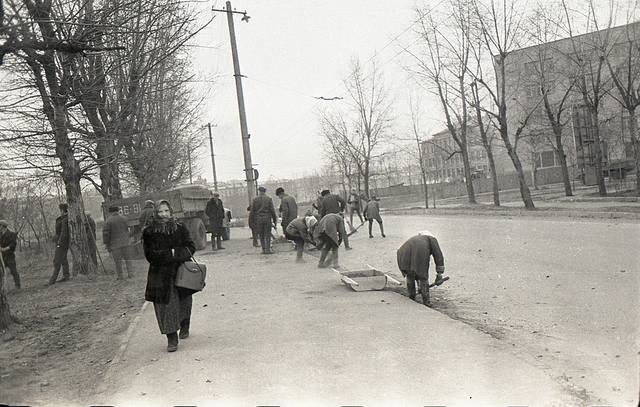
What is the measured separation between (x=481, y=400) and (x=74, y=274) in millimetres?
10628

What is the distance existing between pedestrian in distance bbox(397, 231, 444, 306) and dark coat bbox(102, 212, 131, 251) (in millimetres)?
6399

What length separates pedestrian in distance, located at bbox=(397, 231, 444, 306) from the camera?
295 inches

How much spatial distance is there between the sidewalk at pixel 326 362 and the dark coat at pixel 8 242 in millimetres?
5740

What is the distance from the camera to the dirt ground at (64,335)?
5.01m

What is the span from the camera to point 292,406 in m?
3.87

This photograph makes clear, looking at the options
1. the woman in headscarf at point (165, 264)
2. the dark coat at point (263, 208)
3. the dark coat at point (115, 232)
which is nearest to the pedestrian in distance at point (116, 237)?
the dark coat at point (115, 232)

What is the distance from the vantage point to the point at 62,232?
39.3 ft

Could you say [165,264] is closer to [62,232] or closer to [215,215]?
[62,232]

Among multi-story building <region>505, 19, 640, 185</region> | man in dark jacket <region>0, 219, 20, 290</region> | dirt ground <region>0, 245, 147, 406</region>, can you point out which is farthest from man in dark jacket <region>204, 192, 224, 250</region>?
multi-story building <region>505, 19, 640, 185</region>

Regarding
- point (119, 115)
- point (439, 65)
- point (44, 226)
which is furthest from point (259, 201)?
point (439, 65)

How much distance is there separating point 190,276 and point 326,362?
1.74 metres

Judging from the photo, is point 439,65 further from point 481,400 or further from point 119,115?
point 481,400

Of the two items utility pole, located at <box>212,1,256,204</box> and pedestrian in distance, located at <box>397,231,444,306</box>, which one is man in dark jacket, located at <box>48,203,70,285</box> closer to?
utility pole, located at <box>212,1,256,204</box>

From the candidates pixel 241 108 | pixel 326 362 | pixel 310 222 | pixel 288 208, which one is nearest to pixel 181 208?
pixel 241 108
